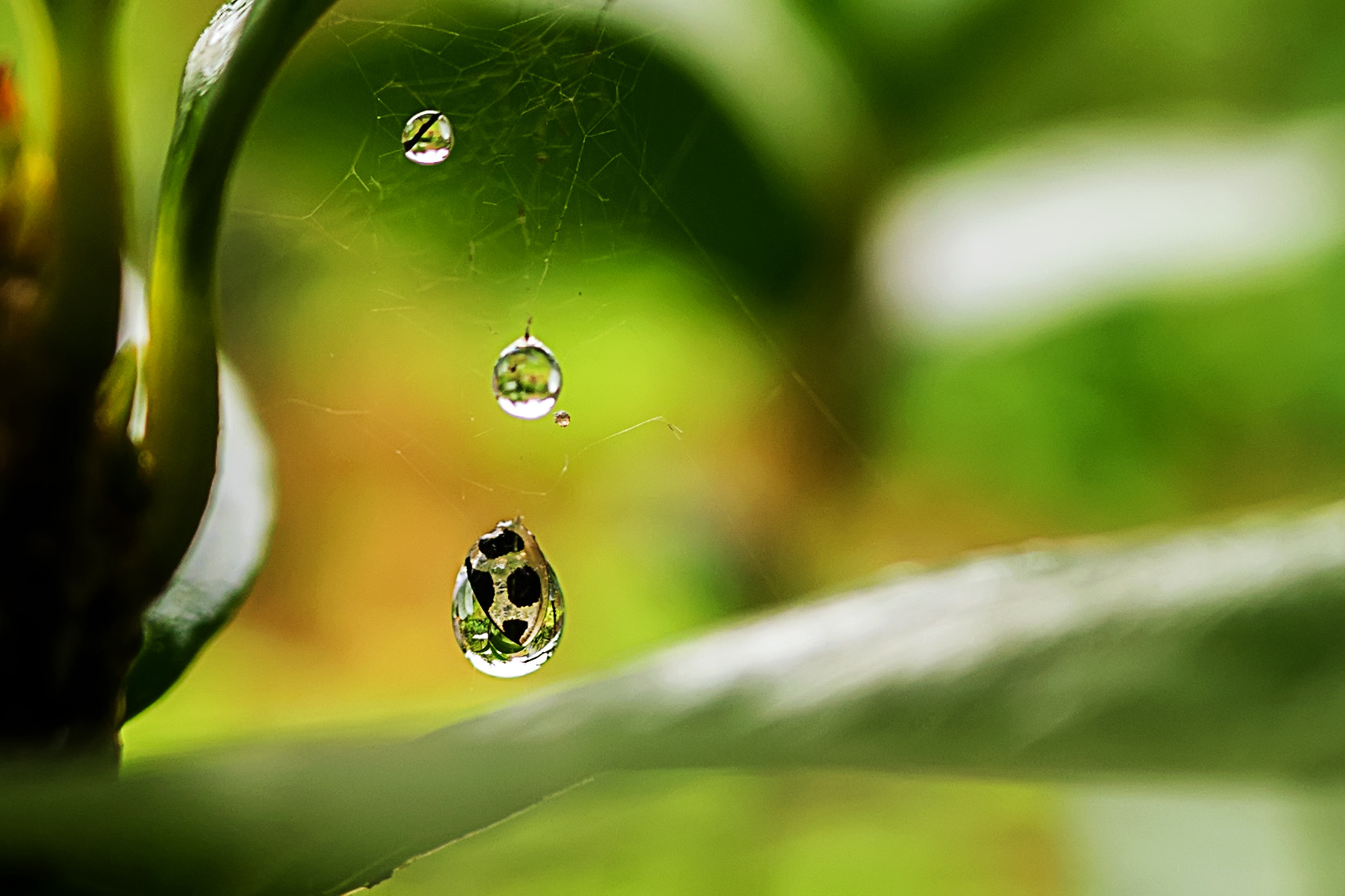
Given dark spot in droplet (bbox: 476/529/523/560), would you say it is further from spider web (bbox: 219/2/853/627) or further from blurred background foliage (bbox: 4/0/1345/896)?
blurred background foliage (bbox: 4/0/1345/896)

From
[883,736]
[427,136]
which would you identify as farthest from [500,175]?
[883,736]

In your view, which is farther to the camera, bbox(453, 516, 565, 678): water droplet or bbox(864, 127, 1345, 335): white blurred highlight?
bbox(864, 127, 1345, 335): white blurred highlight

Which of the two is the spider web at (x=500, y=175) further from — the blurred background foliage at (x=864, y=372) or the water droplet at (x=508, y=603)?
the blurred background foliage at (x=864, y=372)

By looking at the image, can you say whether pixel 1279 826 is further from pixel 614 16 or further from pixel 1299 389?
Result: pixel 614 16

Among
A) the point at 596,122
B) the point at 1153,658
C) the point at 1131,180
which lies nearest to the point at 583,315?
the point at 596,122

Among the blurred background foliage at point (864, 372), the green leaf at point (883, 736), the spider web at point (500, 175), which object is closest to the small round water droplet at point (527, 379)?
the spider web at point (500, 175)

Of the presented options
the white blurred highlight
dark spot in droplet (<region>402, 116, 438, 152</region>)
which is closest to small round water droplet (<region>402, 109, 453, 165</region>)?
dark spot in droplet (<region>402, 116, 438, 152</region>)
